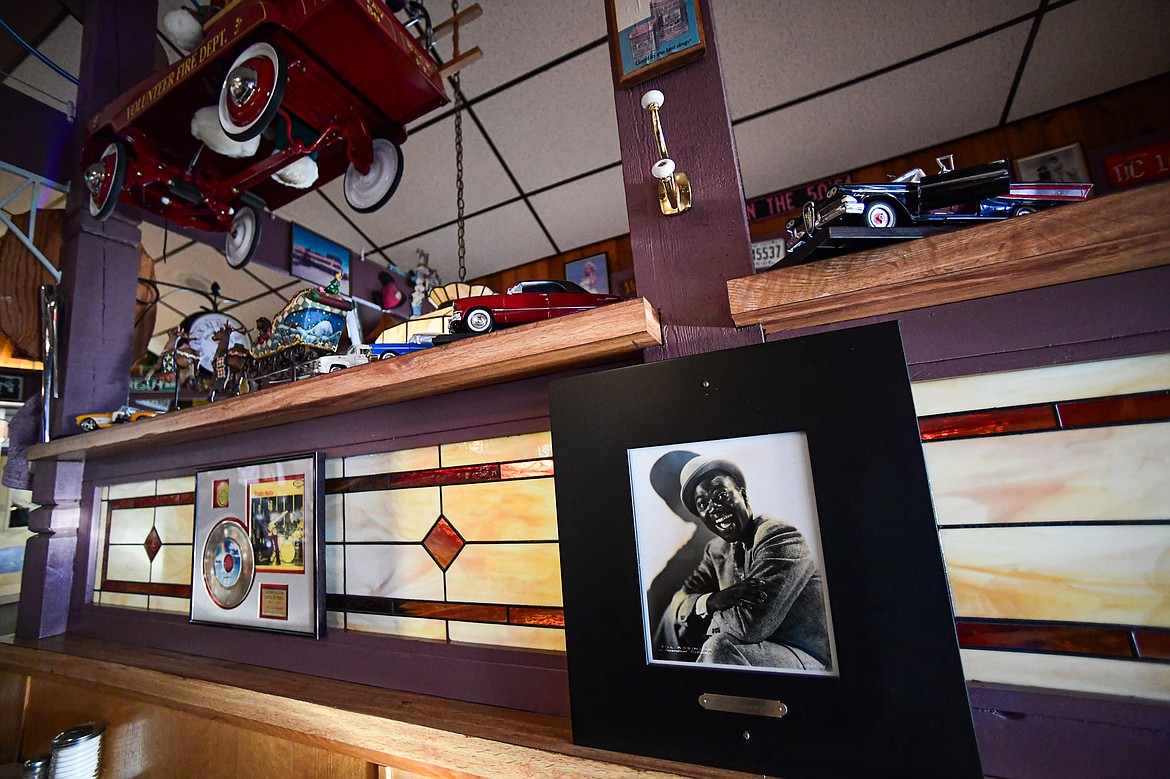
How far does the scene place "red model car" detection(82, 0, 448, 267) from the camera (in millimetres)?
1189

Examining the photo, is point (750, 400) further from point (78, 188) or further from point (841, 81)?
point (78, 188)

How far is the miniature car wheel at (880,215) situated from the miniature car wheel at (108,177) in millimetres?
2003

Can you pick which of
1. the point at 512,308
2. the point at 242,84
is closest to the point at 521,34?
the point at 242,84

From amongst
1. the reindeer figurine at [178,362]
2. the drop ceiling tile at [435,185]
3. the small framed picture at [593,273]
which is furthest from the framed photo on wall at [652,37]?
the small framed picture at [593,273]

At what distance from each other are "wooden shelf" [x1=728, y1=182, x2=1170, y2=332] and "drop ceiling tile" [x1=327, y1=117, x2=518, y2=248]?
2.15m

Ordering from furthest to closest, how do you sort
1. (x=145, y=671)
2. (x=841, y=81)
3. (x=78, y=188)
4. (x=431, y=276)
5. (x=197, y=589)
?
(x=431, y=276) → (x=841, y=81) → (x=78, y=188) → (x=197, y=589) → (x=145, y=671)

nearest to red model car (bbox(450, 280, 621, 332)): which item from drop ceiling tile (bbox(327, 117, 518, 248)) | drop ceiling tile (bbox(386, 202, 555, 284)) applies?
drop ceiling tile (bbox(327, 117, 518, 248))

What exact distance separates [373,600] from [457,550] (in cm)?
28

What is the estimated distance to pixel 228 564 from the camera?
135 centimetres

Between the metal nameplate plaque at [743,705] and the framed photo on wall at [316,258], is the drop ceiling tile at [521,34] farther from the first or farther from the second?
the metal nameplate plaque at [743,705]

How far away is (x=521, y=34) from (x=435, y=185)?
97cm

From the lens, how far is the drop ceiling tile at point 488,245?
2994 mm

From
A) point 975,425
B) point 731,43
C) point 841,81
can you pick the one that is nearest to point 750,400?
point 975,425

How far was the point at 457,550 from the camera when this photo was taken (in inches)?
41.9
